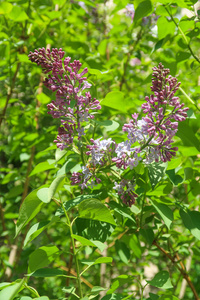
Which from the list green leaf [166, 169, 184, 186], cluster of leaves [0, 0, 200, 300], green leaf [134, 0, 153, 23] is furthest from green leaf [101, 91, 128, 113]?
green leaf [134, 0, 153, 23]

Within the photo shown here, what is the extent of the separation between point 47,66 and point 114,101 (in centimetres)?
19

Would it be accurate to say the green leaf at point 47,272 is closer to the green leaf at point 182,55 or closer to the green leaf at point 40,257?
the green leaf at point 40,257

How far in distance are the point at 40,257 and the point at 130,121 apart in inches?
14.4

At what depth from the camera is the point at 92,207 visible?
0.71m

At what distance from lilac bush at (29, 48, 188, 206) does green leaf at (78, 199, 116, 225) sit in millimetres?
115

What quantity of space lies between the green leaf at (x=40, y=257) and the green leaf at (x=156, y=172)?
0.87 feet

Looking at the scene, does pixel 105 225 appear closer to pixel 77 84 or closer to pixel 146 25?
pixel 77 84

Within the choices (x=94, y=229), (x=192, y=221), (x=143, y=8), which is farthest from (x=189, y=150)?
(x=143, y=8)

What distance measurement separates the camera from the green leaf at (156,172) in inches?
29.6

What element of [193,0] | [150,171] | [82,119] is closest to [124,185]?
[150,171]

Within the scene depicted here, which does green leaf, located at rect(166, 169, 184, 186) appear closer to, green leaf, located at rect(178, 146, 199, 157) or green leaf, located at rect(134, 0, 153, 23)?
green leaf, located at rect(178, 146, 199, 157)

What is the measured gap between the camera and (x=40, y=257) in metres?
0.73

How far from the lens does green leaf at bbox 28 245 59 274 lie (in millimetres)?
729

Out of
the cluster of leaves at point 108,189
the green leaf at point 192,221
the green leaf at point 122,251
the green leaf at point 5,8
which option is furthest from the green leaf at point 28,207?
the green leaf at point 5,8
